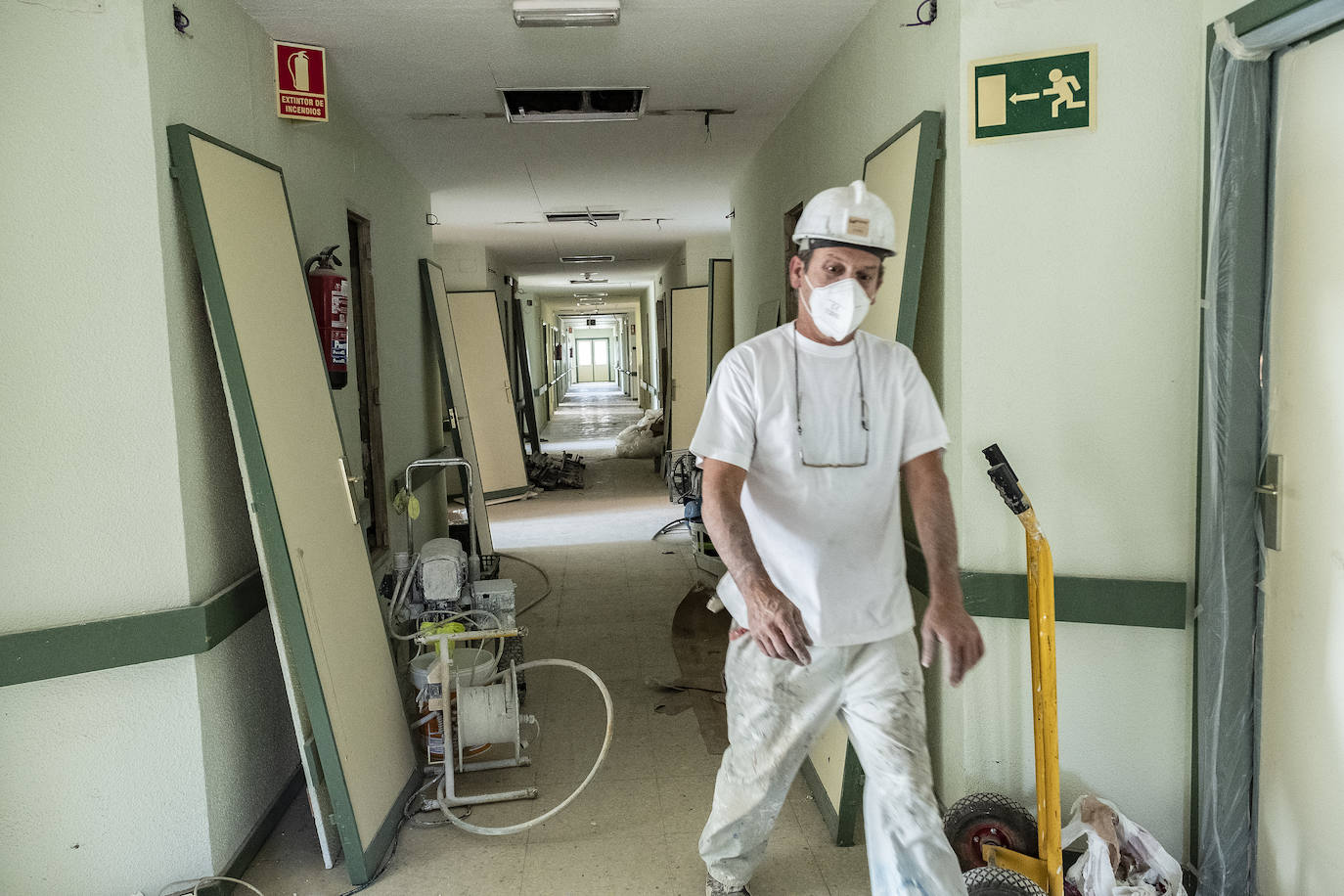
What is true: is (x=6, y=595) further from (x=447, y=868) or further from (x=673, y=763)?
(x=673, y=763)

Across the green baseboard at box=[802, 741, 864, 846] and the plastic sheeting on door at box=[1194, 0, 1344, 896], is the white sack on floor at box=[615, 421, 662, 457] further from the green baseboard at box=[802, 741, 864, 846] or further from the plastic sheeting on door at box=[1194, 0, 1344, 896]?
the plastic sheeting on door at box=[1194, 0, 1344, 896]

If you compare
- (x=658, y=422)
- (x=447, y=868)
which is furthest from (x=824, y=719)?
(x=658, y=422)

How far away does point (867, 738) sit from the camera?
1889mm

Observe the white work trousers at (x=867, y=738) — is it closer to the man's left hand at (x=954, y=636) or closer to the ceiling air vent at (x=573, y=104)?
the man's left hand at (x=954, y=636)

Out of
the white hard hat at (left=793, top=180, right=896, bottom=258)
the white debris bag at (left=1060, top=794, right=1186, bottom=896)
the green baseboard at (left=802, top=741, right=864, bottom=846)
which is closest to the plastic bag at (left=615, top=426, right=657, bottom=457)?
the green baseboard at (left=802, top=741, right=864, bottom=846)

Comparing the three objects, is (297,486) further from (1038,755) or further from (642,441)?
(642,441)

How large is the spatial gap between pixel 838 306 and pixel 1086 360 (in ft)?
2.80

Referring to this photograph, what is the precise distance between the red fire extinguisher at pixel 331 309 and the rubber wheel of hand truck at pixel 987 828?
7.99ft

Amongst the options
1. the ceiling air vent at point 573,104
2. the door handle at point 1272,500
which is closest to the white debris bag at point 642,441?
the ceiling air vent at point 573,104

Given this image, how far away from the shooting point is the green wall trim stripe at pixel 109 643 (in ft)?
7.02

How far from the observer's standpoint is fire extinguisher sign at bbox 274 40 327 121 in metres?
3.20

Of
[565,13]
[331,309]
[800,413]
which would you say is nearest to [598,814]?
[800,413]

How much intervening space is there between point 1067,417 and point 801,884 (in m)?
1.37

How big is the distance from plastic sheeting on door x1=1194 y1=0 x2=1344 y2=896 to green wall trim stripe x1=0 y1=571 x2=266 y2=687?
243 centimetres
